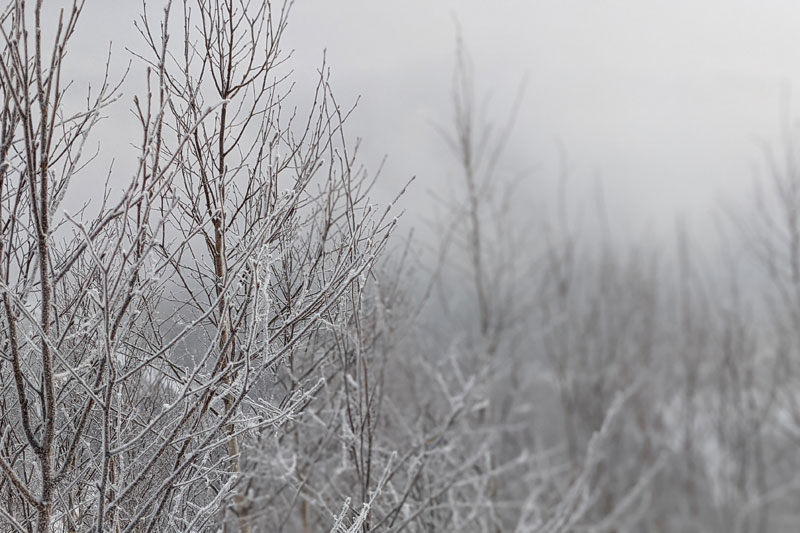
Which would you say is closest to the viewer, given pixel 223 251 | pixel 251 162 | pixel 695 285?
pixel 223 251

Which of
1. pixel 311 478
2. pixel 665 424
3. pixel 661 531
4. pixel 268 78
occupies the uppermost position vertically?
pixel 268 78

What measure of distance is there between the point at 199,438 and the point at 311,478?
1.97 meters

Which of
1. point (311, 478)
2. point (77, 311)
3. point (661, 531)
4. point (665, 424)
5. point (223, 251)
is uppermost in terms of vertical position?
point (223, 251)

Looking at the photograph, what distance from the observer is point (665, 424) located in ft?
38.9

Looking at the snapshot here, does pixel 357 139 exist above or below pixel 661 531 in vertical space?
above

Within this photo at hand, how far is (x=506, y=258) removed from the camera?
7164 mm

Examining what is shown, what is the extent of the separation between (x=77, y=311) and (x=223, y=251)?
0.45m

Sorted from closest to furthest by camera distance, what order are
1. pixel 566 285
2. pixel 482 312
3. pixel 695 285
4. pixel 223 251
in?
1. pixel 223 251
2. pixel 482 312
3. pixel 566 285
4. pixel 695 285

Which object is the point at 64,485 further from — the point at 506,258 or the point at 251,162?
the point at 506,258

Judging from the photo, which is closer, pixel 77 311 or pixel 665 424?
pixel 77 311

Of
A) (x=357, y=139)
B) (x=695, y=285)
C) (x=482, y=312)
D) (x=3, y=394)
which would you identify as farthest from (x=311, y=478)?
(x=695, y=285)

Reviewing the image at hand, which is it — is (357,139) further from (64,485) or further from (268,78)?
(64,485)

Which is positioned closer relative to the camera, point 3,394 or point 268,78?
point 3,394

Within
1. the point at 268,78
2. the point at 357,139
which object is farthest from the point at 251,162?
the point at 357,139
